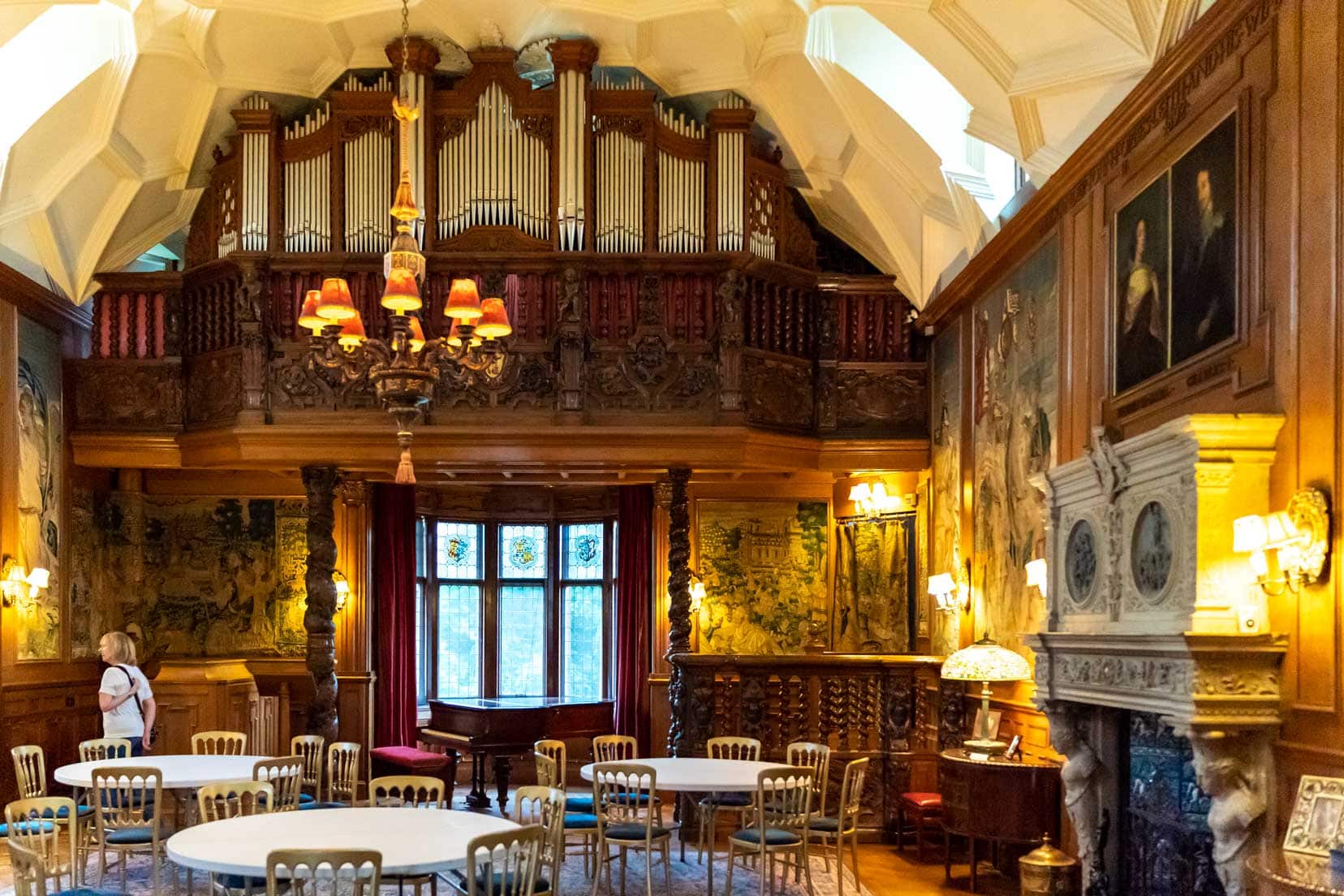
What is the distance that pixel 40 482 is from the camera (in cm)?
1234

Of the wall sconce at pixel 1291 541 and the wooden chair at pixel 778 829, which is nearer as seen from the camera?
the wall sconce at pixel 1291 541

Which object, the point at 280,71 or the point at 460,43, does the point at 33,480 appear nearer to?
the point at 280,71

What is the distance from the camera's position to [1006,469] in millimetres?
10148

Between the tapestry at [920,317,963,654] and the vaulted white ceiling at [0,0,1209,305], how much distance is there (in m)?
0.73

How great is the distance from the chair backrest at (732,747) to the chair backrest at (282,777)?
2.96 m

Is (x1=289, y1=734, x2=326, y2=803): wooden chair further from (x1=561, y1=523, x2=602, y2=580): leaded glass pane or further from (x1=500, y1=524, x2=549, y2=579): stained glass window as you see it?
(x1=561, y1=523, x2=602, y2=580): leaded glass pane

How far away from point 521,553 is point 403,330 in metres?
8.88

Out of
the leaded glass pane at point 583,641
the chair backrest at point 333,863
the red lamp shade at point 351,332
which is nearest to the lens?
the chair backrest at point 333,863

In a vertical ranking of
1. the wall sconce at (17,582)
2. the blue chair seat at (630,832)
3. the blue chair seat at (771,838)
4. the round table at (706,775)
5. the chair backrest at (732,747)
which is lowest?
the blue chair seat at (630,832)

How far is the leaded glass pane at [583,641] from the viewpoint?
16578 mm

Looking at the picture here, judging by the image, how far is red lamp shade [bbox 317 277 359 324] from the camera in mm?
7680

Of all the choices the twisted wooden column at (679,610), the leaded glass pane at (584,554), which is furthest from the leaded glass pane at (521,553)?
the twisted wooden column at (679,610)

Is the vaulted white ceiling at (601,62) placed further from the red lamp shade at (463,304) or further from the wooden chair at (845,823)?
the wooden chair at (845,823)

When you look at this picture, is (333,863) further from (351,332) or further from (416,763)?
(416,763)
